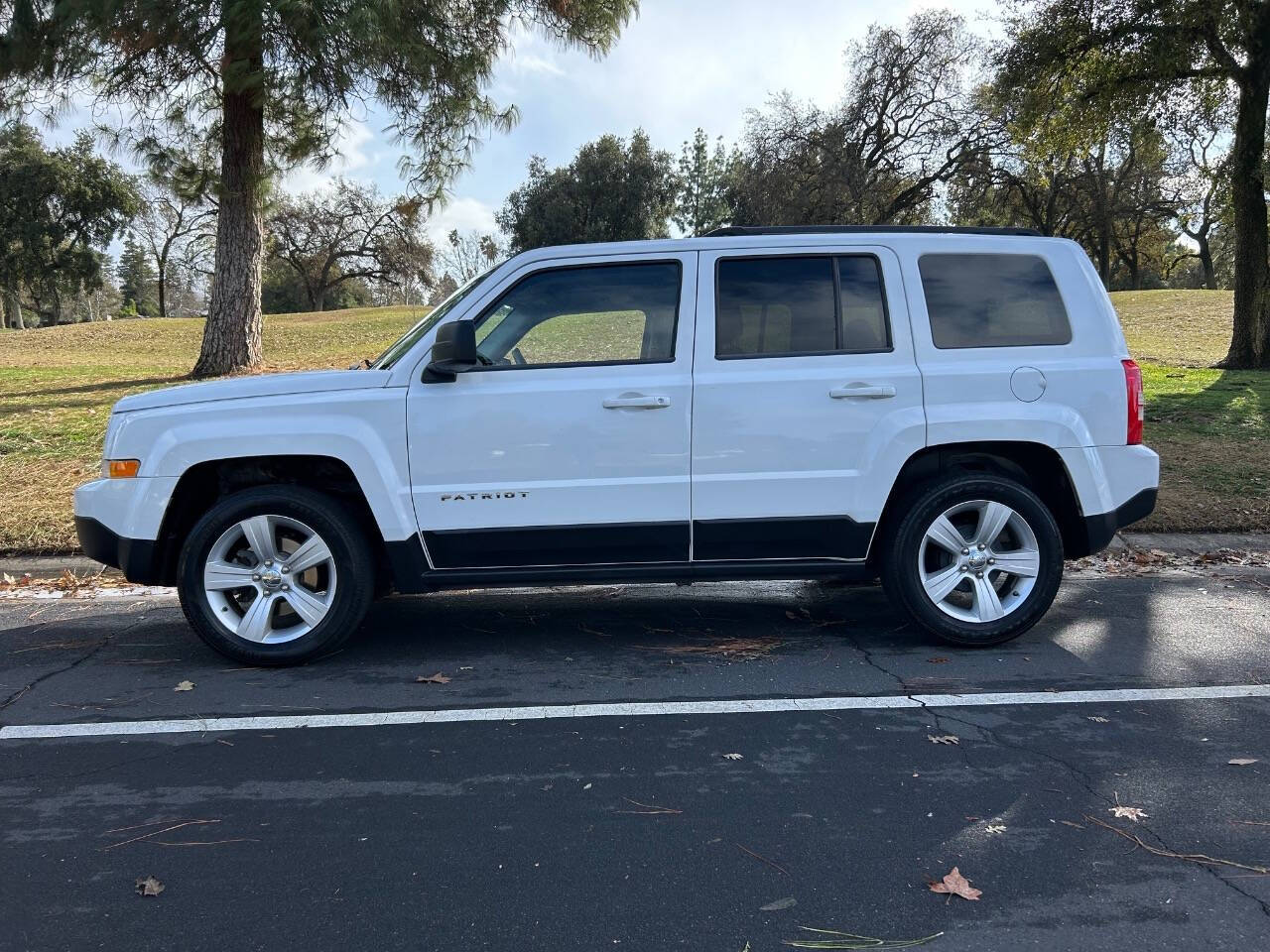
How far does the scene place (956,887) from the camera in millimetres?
2787

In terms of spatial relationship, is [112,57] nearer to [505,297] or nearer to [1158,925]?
[505,297]

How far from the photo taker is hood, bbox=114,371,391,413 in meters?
4.77

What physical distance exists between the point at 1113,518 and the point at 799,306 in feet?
6.42

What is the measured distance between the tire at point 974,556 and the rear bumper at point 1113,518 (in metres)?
0.17

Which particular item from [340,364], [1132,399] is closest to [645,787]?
[1132,399]

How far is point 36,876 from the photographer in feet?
9.61

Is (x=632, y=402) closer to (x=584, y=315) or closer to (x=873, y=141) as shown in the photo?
(x=584, y=315)

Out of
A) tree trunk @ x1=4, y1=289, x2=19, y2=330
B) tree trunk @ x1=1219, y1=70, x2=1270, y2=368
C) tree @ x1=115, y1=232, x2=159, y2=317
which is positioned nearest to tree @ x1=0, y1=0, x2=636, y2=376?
tree trunk @ x1=1219, y1=70, x2=1270, y2=368

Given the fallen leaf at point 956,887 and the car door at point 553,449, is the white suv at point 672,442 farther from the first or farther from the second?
the fallen leaf at point 956,887

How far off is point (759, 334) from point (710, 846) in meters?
2.68

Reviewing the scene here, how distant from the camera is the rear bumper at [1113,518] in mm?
4930

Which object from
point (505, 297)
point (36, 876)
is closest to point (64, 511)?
point (505, 297)

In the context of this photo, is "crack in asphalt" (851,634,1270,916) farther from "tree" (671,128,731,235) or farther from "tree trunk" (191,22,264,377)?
"tree" (671,128,731,235)

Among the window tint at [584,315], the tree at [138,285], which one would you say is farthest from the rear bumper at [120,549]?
the tree at [138,285]
